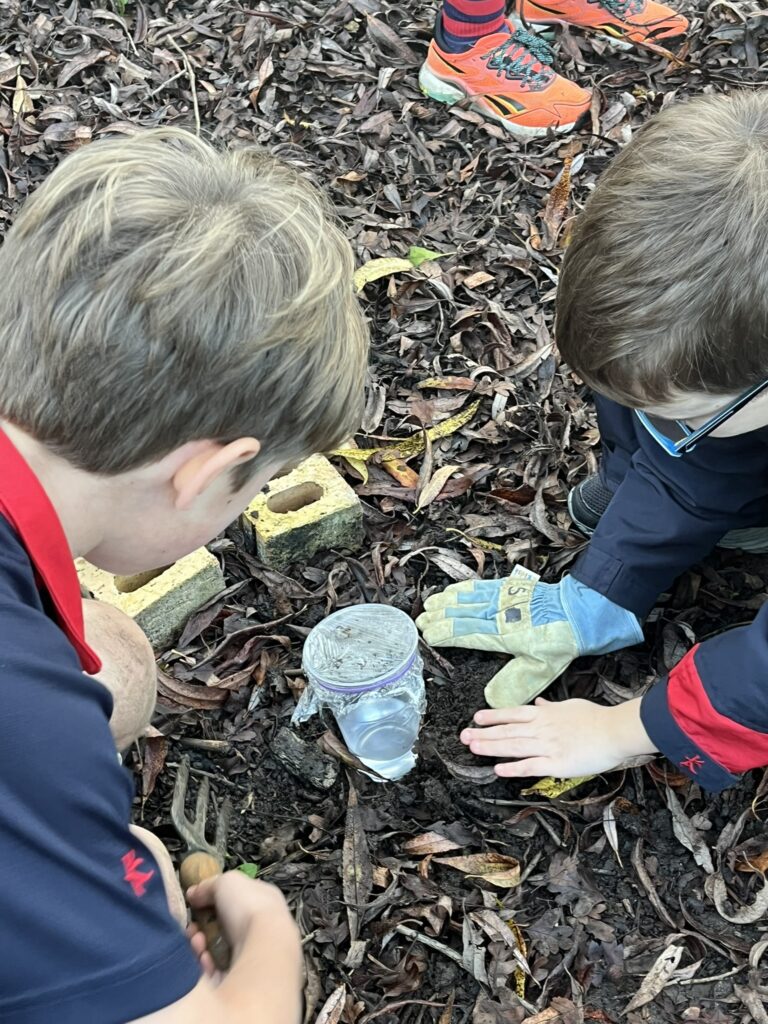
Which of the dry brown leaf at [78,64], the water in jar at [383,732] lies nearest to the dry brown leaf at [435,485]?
the water in jar at [383,732]

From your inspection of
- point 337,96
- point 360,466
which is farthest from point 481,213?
point 360,466

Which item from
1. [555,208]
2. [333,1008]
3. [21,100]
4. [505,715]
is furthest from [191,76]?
[333,1008]

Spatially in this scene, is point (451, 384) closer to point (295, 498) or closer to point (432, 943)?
point (295, 498)

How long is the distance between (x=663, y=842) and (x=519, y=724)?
0.46 meters

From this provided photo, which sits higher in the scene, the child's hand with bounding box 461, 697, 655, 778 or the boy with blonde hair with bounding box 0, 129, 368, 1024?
the boy with blonde hair with bounding box 0, 129, 368, 1024

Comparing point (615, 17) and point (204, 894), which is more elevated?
point (615, 17)

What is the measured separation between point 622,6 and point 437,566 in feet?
11.5

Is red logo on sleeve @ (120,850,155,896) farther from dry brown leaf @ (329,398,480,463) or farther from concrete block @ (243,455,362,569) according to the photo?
dry brown leaf @ (329,398,480,463)

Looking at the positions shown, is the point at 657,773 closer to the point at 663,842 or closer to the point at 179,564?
the point at 663,842

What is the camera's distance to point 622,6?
191 inches

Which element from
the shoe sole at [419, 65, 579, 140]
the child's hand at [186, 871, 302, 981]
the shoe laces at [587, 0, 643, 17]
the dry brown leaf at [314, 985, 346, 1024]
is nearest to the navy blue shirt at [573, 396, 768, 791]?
the dry brown leaf at [314, 985, 346, 1024]

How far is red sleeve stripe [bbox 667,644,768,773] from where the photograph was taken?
225 cm

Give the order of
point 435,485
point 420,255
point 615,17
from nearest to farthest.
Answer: point 435,485 → point 420,255 → point 615,17

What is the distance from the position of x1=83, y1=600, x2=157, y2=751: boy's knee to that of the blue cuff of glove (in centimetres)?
117
